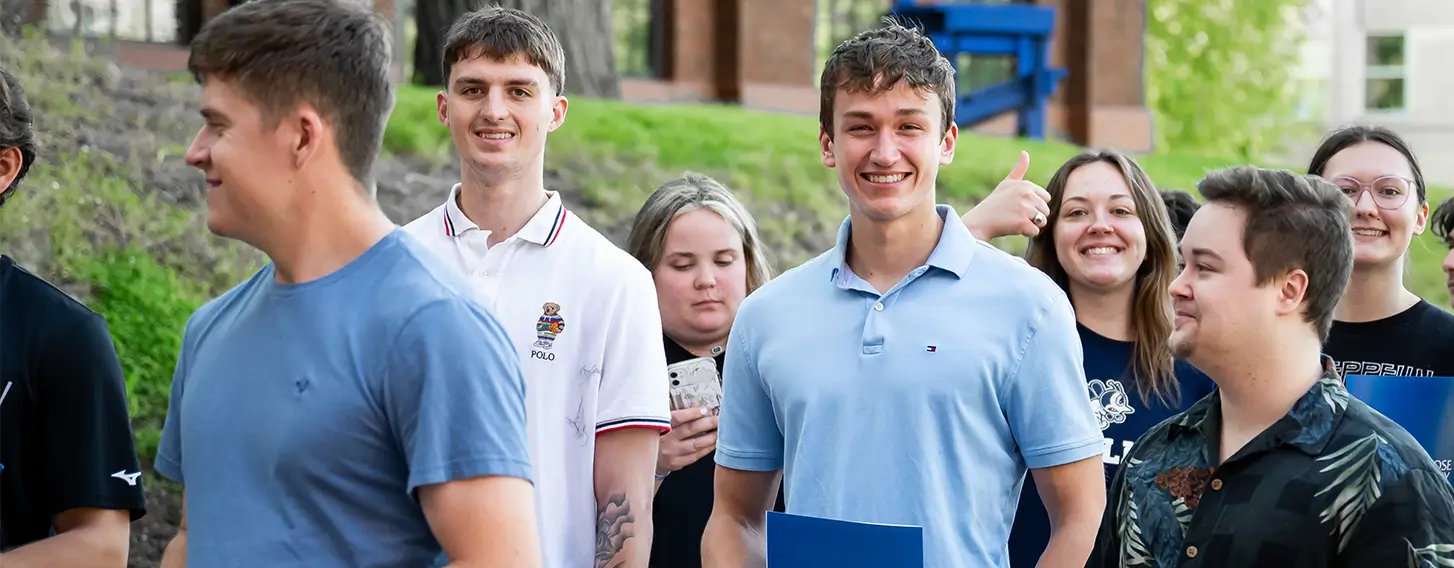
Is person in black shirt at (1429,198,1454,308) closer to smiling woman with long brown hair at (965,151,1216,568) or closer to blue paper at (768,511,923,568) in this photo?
smiling woman with long brown hair at (965,151,1216,568)

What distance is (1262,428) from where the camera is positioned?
10.3ft

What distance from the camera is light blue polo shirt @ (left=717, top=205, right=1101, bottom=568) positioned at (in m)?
3.48

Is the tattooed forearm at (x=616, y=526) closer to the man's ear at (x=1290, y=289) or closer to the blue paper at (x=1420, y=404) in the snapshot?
the man's ear at (x=1290, y=289)

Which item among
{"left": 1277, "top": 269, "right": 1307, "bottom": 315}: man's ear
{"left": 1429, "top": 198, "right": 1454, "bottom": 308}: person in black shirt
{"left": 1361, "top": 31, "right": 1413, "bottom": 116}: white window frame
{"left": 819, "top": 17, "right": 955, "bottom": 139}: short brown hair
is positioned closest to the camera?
{"left": 1277, "top": 269, "right": 1307, "bottom": 315}: man's ear

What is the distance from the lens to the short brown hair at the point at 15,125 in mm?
3518

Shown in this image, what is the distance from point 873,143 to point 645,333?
2.69 ft

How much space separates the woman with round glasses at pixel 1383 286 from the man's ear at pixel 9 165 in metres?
3.73

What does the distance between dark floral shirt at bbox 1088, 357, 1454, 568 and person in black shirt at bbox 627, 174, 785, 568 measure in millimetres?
1747

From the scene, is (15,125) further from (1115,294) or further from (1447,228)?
(1447,228)

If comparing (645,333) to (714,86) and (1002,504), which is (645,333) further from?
(714,86)

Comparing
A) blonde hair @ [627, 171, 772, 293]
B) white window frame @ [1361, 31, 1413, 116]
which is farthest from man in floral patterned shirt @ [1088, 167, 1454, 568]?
white window frame @ [1361, 31, 1413, 116]

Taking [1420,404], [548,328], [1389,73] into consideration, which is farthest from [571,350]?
[1389,73]

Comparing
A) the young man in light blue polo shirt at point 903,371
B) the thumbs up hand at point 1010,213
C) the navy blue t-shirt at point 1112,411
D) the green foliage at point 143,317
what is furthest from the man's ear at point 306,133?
the green foliage at point 143,317

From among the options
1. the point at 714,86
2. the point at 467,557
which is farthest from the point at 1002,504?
the point at 714,86
